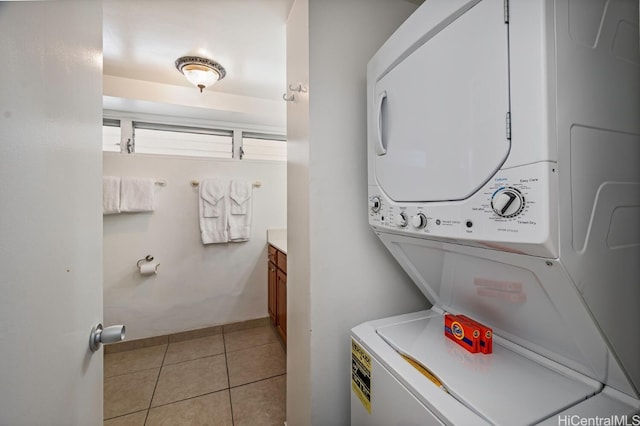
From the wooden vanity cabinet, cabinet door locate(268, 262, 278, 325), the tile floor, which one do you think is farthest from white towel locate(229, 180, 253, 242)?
the tile floor

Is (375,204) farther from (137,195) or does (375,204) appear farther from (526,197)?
(137,195)

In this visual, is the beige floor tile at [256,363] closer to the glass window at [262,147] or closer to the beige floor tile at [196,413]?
the beige floor tile at [196,413]

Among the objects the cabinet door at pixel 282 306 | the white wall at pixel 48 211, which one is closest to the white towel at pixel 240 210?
the cabinet door at pixel 282 306

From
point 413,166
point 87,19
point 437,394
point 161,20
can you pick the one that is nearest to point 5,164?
point 87,19

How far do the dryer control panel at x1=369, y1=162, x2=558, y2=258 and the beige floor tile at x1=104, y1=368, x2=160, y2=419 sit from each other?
2302 mm

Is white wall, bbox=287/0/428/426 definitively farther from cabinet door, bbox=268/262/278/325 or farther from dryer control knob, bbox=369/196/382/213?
cabinet door, bbox=268/262/278/325

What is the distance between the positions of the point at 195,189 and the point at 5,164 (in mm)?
2433

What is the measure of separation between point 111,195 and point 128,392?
64.3 inches

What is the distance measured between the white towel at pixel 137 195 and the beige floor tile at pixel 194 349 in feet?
4.51

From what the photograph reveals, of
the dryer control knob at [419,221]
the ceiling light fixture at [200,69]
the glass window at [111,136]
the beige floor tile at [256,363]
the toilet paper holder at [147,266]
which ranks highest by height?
the ceiling light fixture at [200,69]

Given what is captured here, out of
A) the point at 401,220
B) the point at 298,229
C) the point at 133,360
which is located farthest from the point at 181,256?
the point at 401,220

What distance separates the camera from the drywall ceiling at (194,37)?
1.46 metres

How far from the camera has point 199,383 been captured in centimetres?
199

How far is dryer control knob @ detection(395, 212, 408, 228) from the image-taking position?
2.78 feet
